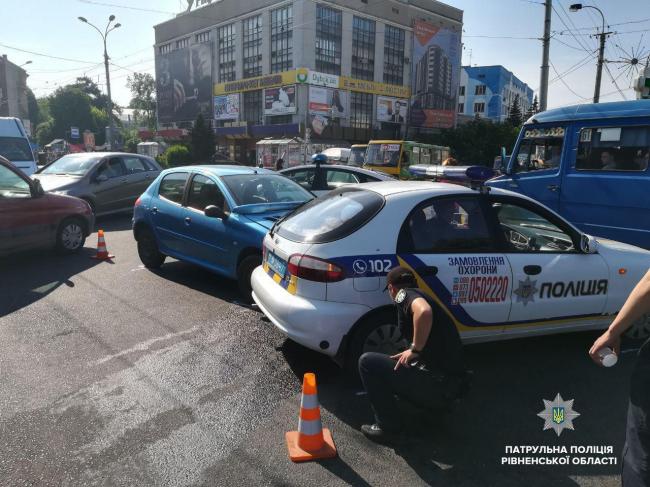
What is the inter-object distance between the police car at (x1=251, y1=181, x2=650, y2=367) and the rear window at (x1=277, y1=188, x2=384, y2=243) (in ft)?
0.04

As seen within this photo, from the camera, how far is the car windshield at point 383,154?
17188 millimetres

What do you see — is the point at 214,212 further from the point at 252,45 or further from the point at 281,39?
the point at 252,45

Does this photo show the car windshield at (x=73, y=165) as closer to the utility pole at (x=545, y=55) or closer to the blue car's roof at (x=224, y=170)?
the blue car's roof at (x=224, y=170)

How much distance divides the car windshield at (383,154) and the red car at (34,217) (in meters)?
11.0

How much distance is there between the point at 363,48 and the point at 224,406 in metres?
54.3

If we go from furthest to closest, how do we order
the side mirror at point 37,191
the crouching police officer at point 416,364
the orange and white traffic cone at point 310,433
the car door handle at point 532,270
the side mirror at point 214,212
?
1. the side mirror at point 37,191
2. the side mirror at point 214,212
3. the car door handle at point 532,270
4. the orange and white traffic cone at point 310,433
5. the crouching police officer at point 416,364

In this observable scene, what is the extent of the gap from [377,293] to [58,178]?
1021 cm

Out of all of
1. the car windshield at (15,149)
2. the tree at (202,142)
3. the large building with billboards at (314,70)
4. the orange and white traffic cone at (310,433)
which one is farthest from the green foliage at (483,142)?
the orange and white traffic cone at (310,433)

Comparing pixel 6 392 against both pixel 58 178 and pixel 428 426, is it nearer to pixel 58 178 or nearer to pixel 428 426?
pixel 428 426

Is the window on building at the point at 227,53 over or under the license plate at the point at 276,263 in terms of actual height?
over

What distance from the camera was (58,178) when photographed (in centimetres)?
1131

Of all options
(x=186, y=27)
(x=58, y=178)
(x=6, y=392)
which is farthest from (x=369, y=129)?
(x=6, y=392)

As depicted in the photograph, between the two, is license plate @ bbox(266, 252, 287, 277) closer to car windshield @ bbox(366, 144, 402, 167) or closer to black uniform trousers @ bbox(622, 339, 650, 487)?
black uniform trousers @ bbox(622, 339, 650, 487)

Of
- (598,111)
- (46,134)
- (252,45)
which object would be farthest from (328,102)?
(46,134)
